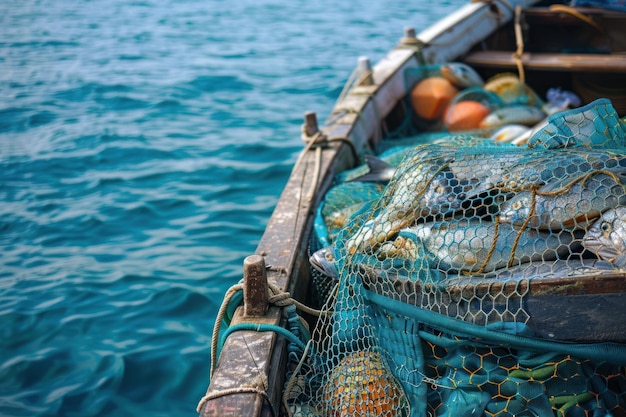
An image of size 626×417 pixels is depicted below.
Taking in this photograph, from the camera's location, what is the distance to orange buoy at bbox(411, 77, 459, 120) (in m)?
6.25

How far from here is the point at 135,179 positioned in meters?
7.57

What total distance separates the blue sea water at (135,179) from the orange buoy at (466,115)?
2128mm

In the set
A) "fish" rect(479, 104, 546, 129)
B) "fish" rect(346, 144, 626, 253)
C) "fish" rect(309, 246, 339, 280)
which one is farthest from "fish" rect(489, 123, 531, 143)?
"fish" rect(309, 246, 339, 280)

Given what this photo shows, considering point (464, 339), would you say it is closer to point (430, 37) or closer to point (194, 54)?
point (430, 37)

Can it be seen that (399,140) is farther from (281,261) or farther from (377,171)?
(281,261)

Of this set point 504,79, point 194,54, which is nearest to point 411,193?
point 504,79

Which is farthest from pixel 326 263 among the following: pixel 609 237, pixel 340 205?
pixel 609 237

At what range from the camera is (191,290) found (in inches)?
215

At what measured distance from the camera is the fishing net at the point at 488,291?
239 cm

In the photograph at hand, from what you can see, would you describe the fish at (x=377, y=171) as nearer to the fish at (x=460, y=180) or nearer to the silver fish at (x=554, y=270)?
the fish at (x=460, y=180)

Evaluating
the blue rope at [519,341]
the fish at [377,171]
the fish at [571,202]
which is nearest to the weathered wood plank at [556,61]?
the fish at [377,171]

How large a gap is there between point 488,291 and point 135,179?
19.1ft

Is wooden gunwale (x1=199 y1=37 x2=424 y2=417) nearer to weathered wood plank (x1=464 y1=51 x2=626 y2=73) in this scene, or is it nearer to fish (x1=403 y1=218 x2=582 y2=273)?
fish (x1=403 y1=218 x2=582 y2=273)

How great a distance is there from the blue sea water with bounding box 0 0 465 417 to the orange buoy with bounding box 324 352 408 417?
5.59 feet
